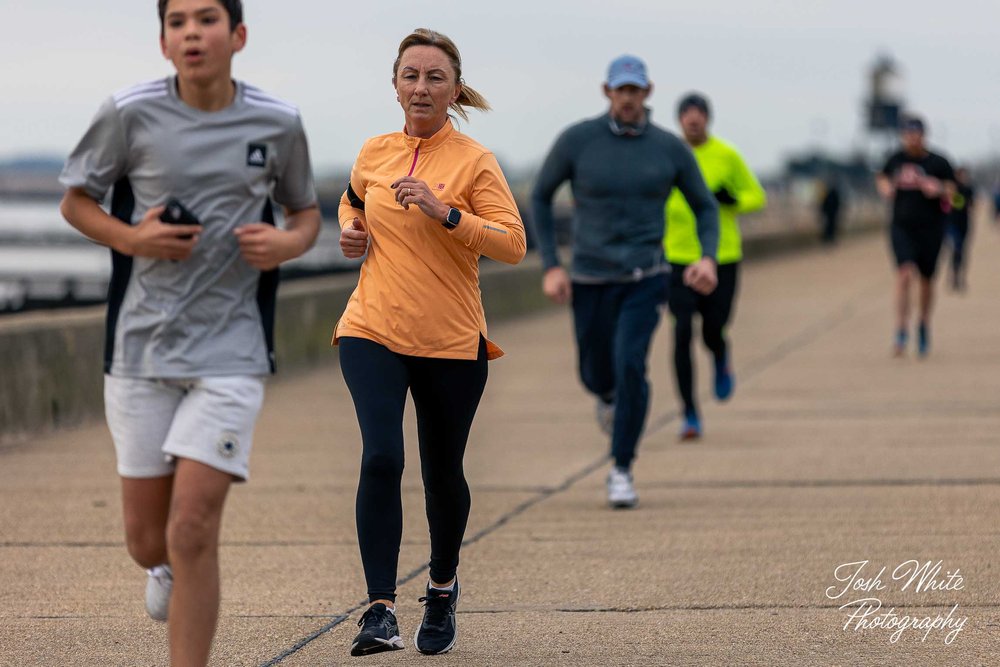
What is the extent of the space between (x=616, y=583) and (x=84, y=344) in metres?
5.64

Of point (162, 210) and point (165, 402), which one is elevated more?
point (162, 210)

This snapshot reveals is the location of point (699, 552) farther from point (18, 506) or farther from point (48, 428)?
point (48, 428)

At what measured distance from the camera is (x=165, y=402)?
4.16m

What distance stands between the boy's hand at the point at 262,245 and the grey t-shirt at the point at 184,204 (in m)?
0.05

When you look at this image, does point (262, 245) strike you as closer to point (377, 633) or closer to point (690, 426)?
point (377, 633)

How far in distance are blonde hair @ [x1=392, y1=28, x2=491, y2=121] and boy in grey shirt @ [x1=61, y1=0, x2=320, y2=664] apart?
87cm

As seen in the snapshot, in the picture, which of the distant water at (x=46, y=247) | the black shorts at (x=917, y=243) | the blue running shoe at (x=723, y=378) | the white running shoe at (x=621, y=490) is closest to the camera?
the white running shoe at (x=621, y=490)

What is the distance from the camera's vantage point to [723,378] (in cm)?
1066

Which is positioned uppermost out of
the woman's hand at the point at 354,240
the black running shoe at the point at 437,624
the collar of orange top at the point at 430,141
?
the collar of orange top at the point at 430,141

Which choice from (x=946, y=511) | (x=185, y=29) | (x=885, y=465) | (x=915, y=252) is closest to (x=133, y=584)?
(x=185, y=29)

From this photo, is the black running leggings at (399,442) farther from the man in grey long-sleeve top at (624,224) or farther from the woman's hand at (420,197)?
the man in grey long-sleeve top at (624,224)

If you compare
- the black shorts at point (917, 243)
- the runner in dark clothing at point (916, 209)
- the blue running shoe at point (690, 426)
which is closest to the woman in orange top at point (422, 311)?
the blue running shoe at point (690, 426)

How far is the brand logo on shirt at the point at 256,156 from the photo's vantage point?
4.16m

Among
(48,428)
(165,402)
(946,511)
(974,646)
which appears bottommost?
(48,428)
